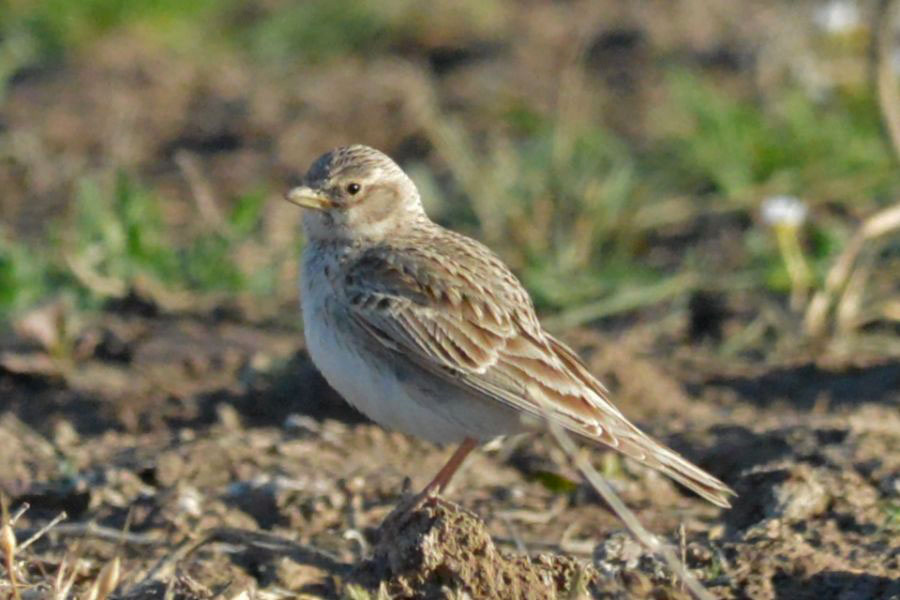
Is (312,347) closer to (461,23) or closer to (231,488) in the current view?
(231,488)

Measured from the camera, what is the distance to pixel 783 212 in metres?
8.76

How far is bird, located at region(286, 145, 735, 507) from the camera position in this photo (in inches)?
227

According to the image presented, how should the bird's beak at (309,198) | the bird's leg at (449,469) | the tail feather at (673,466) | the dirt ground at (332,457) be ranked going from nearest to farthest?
the dirt ground at (332,457), the tail feather at (673,466), the bird's leg at (449,469), the bird's beak at (309,198)

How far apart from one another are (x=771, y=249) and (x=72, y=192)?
383 cm

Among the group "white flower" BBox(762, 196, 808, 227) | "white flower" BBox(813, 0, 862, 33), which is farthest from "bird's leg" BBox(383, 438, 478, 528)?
"white flower" BBox(813, 0, 862, 33)

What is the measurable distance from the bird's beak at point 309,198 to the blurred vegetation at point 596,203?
2241 mm

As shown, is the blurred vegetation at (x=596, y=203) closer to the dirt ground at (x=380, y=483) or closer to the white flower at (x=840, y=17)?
the dirt ground at (x=380, y=483)

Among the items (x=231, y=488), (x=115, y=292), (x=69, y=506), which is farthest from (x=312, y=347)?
(x=115, y=292)

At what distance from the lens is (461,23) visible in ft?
42.4

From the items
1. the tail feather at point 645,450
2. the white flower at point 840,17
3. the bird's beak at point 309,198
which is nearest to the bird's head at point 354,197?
the bird's beak at point 309,198

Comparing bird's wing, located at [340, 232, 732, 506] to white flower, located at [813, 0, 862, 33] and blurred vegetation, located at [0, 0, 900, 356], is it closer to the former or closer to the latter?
blurred vegetation, located at [0, 0, 900, 356]

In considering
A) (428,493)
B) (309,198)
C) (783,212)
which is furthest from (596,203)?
(428,493)

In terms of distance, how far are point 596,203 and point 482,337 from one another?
3.42 metres

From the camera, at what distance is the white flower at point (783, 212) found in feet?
28.7
